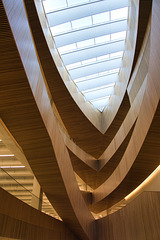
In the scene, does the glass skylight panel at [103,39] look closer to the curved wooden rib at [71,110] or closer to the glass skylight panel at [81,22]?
the glass skylight panel at [81,22]

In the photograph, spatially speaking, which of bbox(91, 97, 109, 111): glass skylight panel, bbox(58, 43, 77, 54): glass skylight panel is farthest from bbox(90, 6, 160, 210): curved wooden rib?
bbox(91, 97, 109, 111): glass skylight panel

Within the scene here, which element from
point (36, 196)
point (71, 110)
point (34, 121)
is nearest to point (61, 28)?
point (71, 110)

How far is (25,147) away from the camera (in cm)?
509

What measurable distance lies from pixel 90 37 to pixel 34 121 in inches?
340

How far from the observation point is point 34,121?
446cm

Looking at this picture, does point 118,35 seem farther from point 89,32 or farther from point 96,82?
point 96,82

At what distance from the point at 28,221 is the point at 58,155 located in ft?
7.70

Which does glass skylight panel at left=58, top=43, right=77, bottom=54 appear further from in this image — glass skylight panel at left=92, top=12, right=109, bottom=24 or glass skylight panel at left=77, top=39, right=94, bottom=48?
glass skylight panel at left=92, top=12, right=109, bottom=24

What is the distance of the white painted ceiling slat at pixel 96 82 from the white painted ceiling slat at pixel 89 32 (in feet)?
13.8

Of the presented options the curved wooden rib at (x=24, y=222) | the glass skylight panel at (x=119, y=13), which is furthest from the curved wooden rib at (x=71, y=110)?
the curved wooden rib at (x=24, y=222)

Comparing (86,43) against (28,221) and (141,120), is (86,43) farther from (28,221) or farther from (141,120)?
(28,221)

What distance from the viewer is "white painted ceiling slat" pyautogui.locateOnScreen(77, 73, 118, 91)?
50.9 ft

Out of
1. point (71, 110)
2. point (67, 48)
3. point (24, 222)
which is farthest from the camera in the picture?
point (67, 48)

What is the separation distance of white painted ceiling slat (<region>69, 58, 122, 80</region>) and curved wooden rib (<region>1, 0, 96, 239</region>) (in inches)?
347
